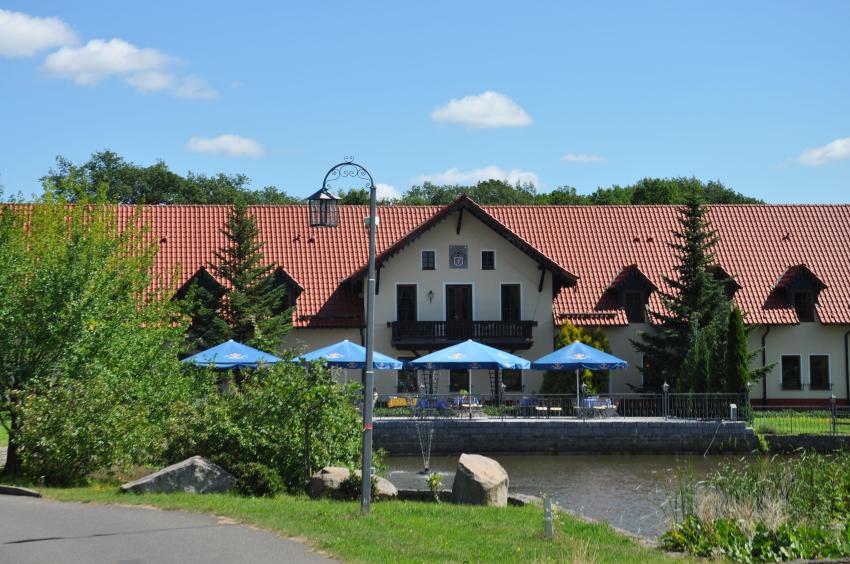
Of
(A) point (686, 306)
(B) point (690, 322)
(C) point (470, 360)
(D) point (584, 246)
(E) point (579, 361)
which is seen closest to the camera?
(C) point (470, 360)

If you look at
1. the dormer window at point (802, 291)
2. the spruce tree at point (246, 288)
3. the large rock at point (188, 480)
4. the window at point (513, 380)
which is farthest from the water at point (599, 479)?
the dormer window at point (802, 291)

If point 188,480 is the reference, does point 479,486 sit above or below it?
below

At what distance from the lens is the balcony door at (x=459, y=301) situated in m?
43.7

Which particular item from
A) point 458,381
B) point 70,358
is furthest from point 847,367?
point 70,358

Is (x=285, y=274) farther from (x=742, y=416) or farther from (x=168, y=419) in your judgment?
(x=168, y=419)

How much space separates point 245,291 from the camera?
40.8 metres

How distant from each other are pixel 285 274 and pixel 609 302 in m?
13.2

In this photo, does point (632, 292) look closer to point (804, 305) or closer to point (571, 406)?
point (804, 305)

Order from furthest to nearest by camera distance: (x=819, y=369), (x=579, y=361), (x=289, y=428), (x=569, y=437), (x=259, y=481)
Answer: (x=819, y=369), (x=579, y=361), (x=569, y=437), (x=289, y=428), (x=259, y=481)

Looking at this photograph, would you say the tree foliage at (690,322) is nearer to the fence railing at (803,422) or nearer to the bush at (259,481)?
the fence railing at (803,422)

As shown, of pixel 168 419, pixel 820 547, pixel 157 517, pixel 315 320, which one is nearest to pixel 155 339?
pixel 168 419

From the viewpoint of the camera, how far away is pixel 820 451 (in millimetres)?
32875

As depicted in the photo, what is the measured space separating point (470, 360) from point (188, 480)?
17489mm

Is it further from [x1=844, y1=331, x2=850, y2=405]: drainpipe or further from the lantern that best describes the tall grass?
[x1=844, y1=331, x2=850, y2=405]: drainpipe
